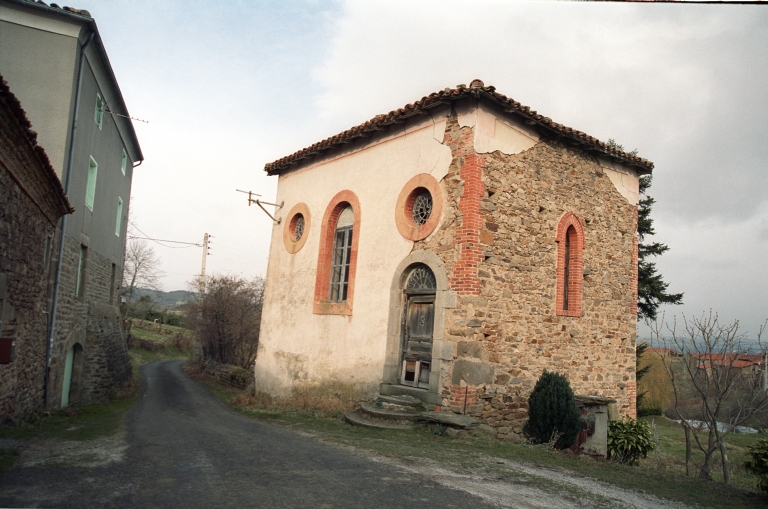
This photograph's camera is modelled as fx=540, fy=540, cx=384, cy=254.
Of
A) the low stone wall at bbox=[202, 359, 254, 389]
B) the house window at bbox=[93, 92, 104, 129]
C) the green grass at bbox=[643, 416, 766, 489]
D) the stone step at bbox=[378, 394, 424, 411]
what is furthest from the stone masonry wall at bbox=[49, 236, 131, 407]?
the green grass at bbox=[643, 416, 766, 489]

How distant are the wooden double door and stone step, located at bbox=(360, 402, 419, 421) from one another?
86cm

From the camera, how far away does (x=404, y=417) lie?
9.75m

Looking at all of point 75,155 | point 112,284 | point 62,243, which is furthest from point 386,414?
point 112,284

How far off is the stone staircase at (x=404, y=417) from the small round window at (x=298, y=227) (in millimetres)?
5705

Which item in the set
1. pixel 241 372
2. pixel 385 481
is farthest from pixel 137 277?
pixel 385 481

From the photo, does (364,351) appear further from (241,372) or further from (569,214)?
(241,372)

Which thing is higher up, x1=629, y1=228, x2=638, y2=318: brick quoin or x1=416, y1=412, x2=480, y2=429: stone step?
x1=629, y1=228, x2=638, y2=318: brick quoin

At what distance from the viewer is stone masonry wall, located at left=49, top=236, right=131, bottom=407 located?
39.1 feet

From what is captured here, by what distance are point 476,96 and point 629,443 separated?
7.27 metres

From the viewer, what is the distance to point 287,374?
46.5 ft

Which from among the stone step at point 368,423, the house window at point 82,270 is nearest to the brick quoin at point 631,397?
the stone step at point 368,423

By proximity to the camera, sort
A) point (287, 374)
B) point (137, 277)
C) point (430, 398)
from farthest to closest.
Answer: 1. point (137, 277)
2. point (287, 374)
3. point (430, 398)

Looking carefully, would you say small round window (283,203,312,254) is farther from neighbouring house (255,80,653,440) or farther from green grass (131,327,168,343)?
green grass (131,327,168,343)

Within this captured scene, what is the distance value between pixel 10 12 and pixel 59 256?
5061 mm
